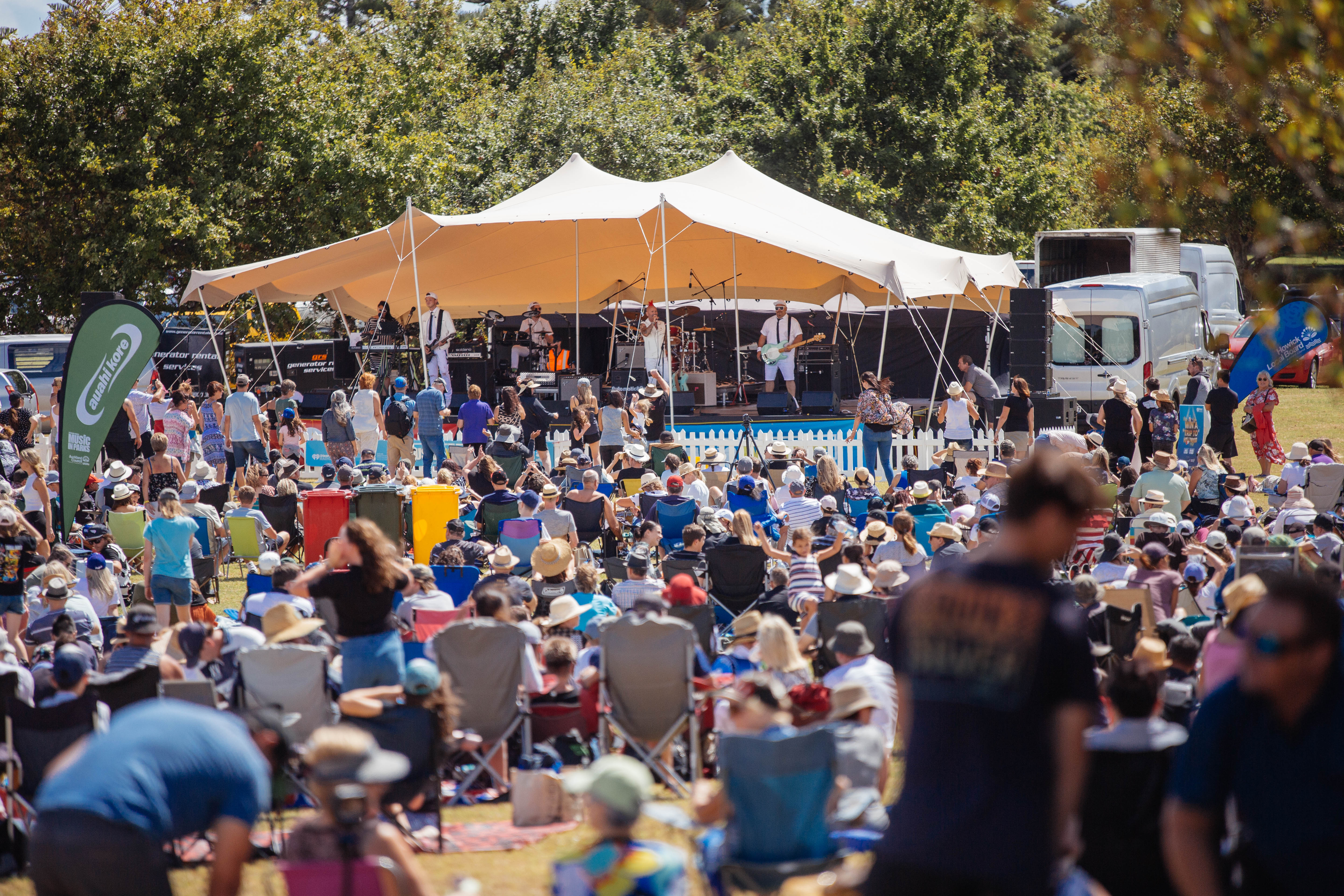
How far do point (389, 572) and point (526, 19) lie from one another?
33.2m

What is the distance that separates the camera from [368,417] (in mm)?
15617

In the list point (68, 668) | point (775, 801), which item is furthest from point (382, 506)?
point (775, 801)

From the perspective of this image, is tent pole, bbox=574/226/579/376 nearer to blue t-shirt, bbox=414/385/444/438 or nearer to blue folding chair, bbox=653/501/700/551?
blue t-shirt, bbox=414/385/444/438

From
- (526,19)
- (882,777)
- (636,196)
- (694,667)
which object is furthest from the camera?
(526,19)

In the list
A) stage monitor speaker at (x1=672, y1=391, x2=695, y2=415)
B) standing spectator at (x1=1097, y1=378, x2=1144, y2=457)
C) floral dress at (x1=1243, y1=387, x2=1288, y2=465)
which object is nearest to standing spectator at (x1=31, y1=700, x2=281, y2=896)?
standing spectator at (x1=1097, y1=378, x2=1144, y2=457)

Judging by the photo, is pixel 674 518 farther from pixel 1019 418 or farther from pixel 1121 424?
pixel 1121 424

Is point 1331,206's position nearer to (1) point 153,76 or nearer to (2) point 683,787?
(2) point 683,787

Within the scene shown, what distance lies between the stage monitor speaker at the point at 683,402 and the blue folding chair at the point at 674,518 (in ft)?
27.0

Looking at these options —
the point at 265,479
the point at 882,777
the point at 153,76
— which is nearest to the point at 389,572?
the point at 882,777

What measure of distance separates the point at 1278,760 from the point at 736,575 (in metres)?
6.22

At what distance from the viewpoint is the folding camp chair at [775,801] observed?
13.7 feet

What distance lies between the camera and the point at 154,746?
10.5 feet

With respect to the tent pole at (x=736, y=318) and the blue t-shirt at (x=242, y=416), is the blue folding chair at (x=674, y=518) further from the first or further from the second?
the tent pole at (x=736, y=318)

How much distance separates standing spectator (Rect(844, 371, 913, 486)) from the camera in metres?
15.2
